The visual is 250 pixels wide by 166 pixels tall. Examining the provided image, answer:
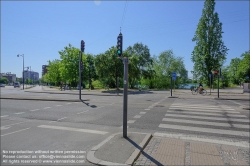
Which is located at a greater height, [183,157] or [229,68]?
[229,68]

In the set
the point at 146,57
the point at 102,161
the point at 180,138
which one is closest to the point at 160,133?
the point at 180,138

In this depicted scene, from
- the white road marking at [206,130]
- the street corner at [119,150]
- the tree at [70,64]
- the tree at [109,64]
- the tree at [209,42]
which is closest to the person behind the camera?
the street corner at [119,150]

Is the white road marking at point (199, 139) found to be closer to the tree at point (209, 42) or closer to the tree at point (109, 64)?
the tree at point (109, 64)

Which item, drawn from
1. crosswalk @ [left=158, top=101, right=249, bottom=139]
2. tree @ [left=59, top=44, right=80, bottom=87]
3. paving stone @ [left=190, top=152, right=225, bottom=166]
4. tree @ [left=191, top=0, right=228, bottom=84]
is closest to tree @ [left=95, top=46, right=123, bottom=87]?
tree @ [left=59, top=44, right=80, bottom=87]

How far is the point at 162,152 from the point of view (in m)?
5.08

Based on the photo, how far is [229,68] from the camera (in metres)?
88.6

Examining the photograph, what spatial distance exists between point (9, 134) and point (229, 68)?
321 feet

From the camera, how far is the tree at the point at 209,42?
43.8 meters

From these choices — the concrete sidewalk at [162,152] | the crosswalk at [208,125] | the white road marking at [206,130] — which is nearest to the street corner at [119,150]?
the concrete sidewalk at [162,152]

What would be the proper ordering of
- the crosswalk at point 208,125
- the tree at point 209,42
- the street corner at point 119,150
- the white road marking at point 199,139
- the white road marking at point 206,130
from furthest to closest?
the tree at point 209,42 < the crosswalk at point 208,125 < the white road marking at point 206,130 < the white road marking at point 199,139 < the street corner at point 119,150

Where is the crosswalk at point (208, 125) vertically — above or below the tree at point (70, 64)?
below

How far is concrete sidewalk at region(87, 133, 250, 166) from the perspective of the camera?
4523 millimetres

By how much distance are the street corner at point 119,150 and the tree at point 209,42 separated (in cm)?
4229

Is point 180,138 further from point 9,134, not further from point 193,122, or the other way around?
point 9,134
